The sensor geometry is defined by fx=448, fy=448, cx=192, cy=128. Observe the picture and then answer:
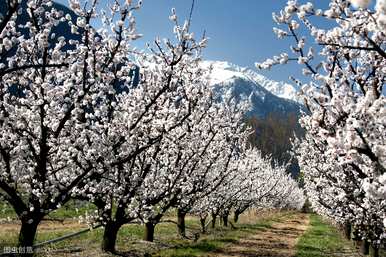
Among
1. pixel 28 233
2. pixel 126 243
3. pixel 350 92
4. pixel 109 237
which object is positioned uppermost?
pixel 350 92

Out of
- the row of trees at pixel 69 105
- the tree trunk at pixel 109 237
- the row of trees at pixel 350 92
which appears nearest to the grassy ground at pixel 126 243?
the tree trunk at pixel 109 237

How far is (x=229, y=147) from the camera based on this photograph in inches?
869

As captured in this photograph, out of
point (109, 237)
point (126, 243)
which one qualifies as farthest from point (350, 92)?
point (126, 243)

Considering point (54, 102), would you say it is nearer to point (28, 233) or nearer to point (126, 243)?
point (28, 233)

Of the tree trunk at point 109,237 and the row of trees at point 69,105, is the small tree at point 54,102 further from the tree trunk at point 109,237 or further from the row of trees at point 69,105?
the tree trunk at point 109,237

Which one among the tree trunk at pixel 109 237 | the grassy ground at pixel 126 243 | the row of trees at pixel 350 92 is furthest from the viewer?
the grassy ground at pixel 126 243

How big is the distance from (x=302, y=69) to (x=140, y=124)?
496 centimetres

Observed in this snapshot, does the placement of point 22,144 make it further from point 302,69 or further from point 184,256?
point 184,256

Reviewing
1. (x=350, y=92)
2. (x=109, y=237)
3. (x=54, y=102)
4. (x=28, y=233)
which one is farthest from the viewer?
(x=109, y=237)

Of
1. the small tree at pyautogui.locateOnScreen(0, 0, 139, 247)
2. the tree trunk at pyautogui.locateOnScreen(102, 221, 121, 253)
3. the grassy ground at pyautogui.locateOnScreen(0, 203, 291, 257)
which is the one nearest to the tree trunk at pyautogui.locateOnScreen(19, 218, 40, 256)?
the small tree at pyautogui.locateOnScreen(0, 0, 139, 247)

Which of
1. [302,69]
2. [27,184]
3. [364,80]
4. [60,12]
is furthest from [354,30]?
[27,184]

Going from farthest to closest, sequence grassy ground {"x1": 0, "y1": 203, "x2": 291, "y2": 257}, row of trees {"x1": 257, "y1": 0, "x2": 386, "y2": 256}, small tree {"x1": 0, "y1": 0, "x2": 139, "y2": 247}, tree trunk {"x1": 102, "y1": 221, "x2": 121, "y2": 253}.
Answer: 1. grassy ground {"x1": 0, "y1": 203, "x2": 291, "y2": 257}
2. tree trunk {"x1": 102, "y1": 221, "x2": 121, "y2": 253}
3. small tree {"x1": 0, "y1": 0, "x2": 139, "y2": 247}
4. row of trees {"x1": 257, "y1": 0, "x2": 386, "y2": 256}

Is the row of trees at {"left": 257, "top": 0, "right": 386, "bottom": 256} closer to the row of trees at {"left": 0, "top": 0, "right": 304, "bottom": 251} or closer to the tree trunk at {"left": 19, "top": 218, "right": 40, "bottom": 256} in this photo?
the row of trees at {"left": 0, "top": 0, "right": 304, "bottom": 251}

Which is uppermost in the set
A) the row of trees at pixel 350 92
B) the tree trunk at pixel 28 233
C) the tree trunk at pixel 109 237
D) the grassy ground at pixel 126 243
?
the row of trees at pixel 350 92
